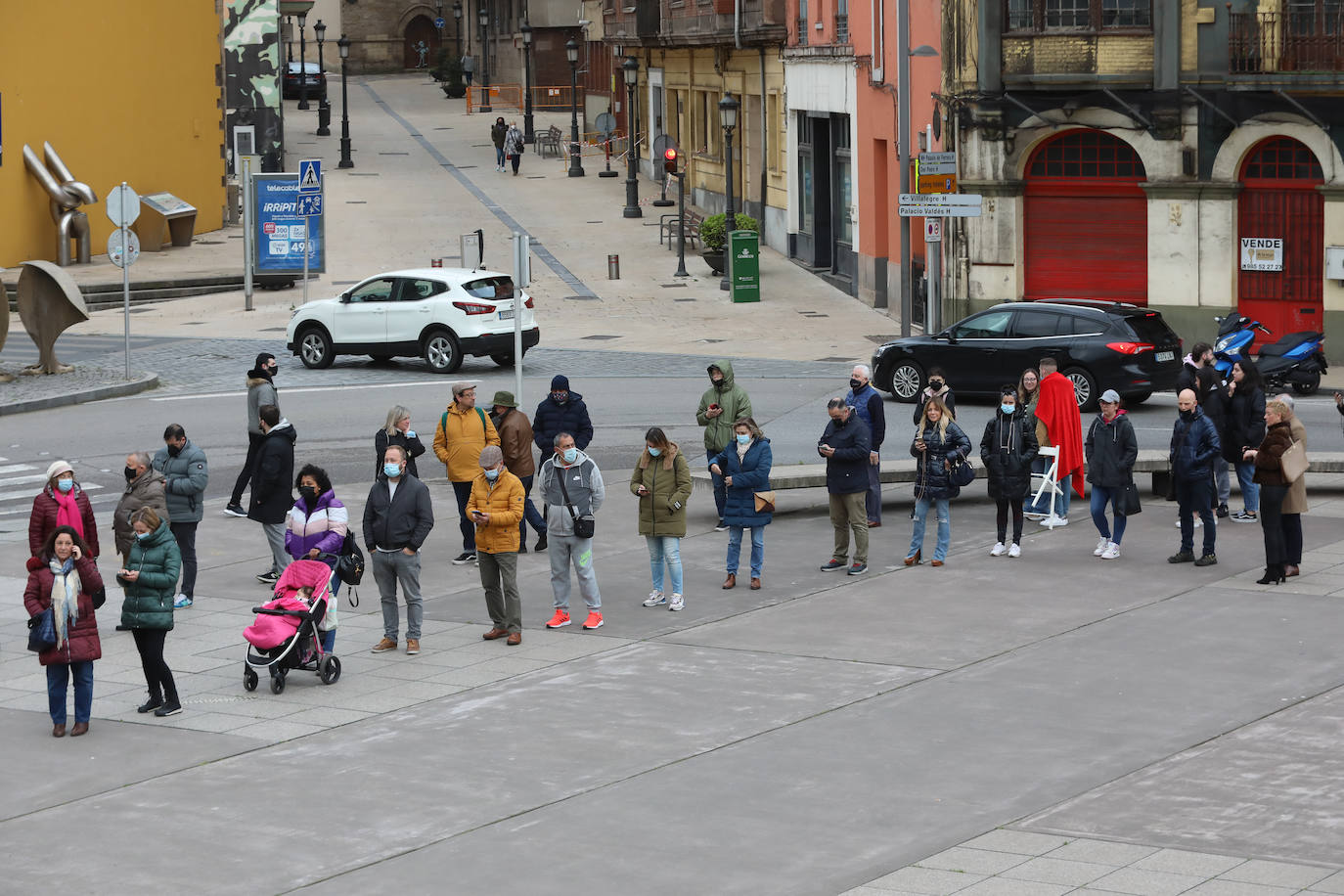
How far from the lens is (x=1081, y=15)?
101 ft

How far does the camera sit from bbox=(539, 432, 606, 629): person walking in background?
1466 cm

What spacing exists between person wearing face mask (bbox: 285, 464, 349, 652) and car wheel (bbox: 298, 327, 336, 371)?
17151mm

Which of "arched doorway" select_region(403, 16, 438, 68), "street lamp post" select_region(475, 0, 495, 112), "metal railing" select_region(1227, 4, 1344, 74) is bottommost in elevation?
"metal railing" select_region(1227, 4, 1344, 74)

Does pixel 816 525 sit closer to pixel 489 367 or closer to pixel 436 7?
pixel 489 367

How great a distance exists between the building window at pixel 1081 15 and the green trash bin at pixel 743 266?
8.05 m

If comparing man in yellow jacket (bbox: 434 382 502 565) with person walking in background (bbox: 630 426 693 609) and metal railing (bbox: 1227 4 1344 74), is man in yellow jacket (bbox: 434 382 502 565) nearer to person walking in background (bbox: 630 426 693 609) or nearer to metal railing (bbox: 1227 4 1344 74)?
person walking in background (bbox: 630 426 693 609)

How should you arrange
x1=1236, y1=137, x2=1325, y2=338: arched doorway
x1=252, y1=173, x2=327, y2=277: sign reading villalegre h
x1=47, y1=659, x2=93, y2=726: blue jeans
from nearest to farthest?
x1=47, y1=659, x2=93, y2=726: blue jeans → x1=1236, y1=137, x2=1325, y2=338: arched doorway → x1=252, y1=173, x2=327, y2=277: sign reading villalegre h

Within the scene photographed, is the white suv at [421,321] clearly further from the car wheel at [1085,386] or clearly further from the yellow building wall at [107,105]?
the yellow building wall at [107,105]

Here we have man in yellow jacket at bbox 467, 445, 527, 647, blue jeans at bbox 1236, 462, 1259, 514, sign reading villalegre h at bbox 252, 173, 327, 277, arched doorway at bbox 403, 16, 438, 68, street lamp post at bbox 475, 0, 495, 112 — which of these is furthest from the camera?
arched doorway at bbox 403, 16, 438, 68

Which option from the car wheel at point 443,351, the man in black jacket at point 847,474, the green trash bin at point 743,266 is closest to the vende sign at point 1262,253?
the green trash bin at point 743,266

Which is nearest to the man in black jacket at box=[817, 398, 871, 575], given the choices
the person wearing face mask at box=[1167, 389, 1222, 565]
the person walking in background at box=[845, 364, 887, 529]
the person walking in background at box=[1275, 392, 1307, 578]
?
the person walking in background at box=[845, 364, 887, 529]

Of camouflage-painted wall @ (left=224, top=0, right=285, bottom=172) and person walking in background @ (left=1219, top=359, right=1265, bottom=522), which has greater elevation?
camouflage-painted wall @ (left=224, top=0, right=285, bottom=172)

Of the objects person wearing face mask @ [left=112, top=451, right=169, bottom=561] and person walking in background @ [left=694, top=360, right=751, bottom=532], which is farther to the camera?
person walking in background @ [left=694, top=360, right=751, bottom=532]

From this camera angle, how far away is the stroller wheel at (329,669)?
13.3m
